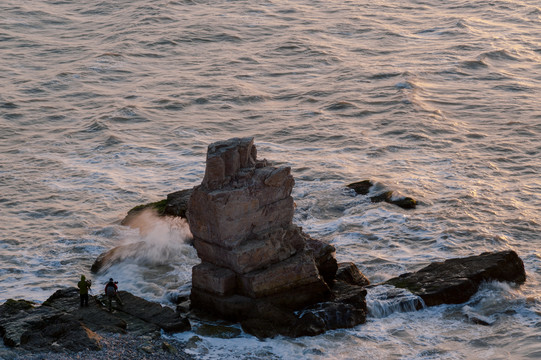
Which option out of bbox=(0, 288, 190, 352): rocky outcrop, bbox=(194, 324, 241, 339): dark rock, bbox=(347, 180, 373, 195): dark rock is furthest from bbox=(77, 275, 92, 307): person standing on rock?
bbox=(347, 180, 373, 195): dark rock

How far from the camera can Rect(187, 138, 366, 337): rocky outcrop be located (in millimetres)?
21516

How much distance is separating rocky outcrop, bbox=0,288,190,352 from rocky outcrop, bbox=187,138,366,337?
1566 millimetres

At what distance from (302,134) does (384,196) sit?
9.14m

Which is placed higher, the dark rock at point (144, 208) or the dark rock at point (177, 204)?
the dark rock at point (177, 204)

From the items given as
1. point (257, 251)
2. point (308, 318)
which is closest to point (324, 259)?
point (257, 251)

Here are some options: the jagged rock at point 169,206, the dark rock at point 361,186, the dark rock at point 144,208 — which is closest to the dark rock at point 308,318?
the jagged rock at point 169,206

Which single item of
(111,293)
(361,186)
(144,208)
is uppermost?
(111,293)

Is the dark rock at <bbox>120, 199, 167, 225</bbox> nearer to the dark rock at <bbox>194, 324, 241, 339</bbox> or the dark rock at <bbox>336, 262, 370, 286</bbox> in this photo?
the dark rock at <bbox>336, 262, 370, 286</bbox>

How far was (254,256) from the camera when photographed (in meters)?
21.9

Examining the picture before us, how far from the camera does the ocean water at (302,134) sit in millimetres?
24109

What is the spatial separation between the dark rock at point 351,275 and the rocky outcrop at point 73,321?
16.7ft

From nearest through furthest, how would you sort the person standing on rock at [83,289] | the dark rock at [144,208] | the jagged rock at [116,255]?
the person standing on rock at [83,289] < the jagged rock at [116,255] < the dark rock at [144,208]

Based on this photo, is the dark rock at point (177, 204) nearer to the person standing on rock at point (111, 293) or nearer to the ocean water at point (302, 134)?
the ocean water at point (302, 134)

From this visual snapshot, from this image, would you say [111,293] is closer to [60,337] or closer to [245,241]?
[60,337]
